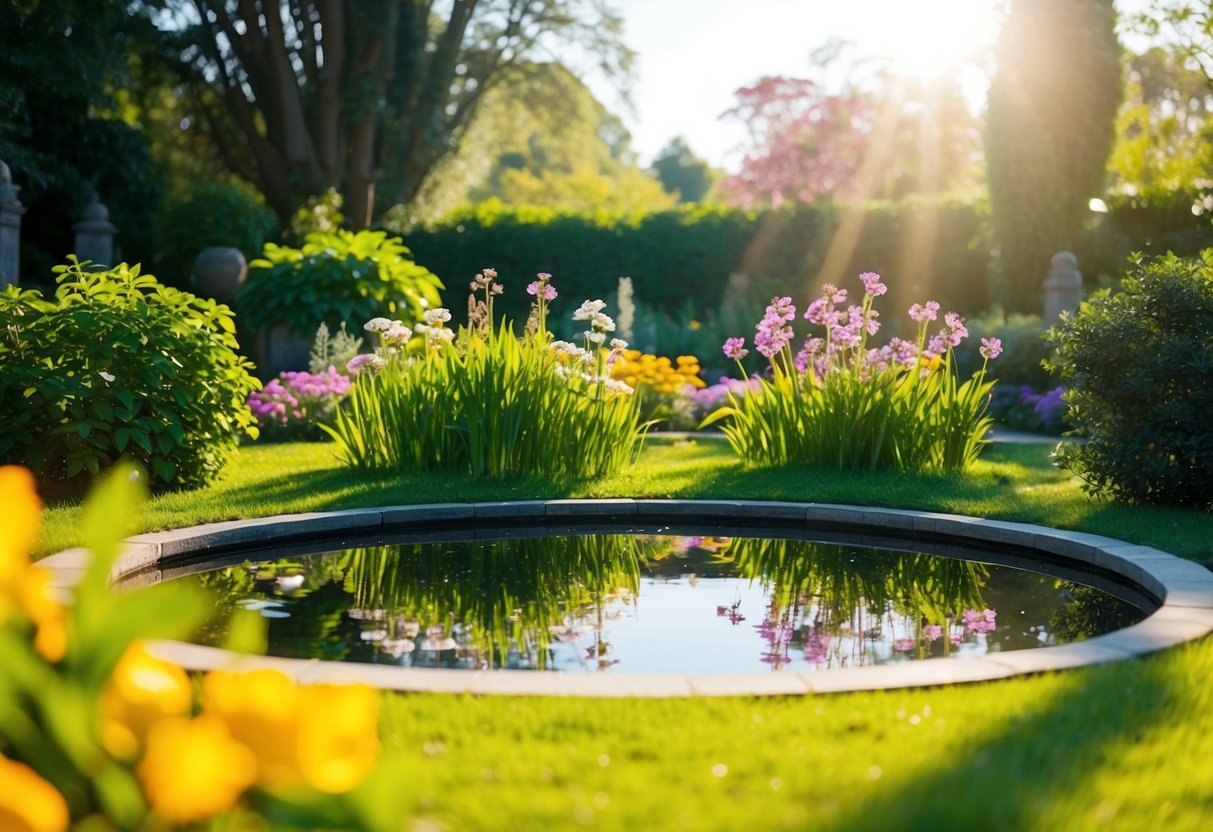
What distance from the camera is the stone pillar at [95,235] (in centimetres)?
1416

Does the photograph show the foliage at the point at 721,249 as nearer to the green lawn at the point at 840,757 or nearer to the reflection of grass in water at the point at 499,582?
the reflection of grass in water at the point at 499,582

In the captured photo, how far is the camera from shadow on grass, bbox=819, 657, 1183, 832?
2.49m

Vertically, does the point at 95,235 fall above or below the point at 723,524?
above

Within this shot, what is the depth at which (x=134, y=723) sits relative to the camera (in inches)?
64.4

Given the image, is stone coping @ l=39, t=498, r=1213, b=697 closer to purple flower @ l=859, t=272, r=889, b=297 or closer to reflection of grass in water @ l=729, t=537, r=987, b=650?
reflection of grass in water @ l=729, t=537, r=987, b=650

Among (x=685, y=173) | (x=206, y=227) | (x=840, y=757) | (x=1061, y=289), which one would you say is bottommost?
(x=840, y=757)

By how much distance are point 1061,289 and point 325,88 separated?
11519 millimetres

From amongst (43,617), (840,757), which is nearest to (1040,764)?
(840,757)

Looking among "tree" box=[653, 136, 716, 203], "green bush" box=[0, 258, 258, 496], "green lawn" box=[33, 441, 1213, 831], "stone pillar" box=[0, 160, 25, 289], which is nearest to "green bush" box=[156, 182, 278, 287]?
"stone pillar" box=[0, 160, 25, 289]

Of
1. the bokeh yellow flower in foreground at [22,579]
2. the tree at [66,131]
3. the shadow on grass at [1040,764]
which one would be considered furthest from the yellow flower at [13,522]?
the tree at [66,131]

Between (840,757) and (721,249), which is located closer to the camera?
(840,757)

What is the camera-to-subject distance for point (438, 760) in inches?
115

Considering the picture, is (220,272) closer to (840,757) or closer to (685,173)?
(840,757)

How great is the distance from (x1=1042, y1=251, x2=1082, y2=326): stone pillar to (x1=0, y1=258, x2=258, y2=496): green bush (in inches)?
379
